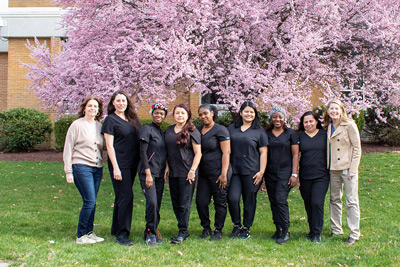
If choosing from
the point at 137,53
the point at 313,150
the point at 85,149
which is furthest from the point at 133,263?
the point at 137,53

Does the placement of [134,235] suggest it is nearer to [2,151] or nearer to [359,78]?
[359,78]

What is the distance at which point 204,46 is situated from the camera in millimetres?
7359

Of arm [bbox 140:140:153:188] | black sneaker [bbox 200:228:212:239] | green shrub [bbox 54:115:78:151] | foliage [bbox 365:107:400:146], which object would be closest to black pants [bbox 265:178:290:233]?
black sneaker [bbox 200:228:212:239]

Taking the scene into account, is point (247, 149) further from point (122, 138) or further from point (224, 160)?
point (122, 138)

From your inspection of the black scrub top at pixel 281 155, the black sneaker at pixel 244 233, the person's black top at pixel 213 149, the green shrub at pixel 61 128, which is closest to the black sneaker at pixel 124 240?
the person's black top at pixel 213 149

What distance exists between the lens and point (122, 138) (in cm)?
516

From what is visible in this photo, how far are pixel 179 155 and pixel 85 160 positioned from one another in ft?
4.08

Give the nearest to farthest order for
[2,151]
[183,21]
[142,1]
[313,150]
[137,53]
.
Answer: [313,150]
[137,53]
[183,21]
[142,1]
[2,151]

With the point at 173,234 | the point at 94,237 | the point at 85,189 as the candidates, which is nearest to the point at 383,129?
the point at 173,234

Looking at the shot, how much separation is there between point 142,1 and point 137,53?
1551mm

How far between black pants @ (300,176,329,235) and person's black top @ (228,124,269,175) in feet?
2.49

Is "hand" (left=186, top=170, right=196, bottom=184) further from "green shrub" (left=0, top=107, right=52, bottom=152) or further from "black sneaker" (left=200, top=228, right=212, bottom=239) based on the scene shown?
"green shrub" (left=0, top=107, right=52, bottom=152)

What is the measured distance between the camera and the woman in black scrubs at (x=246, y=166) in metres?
5.39

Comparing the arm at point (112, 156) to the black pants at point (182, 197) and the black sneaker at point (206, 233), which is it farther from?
the black sneaker at point (206, 233)
